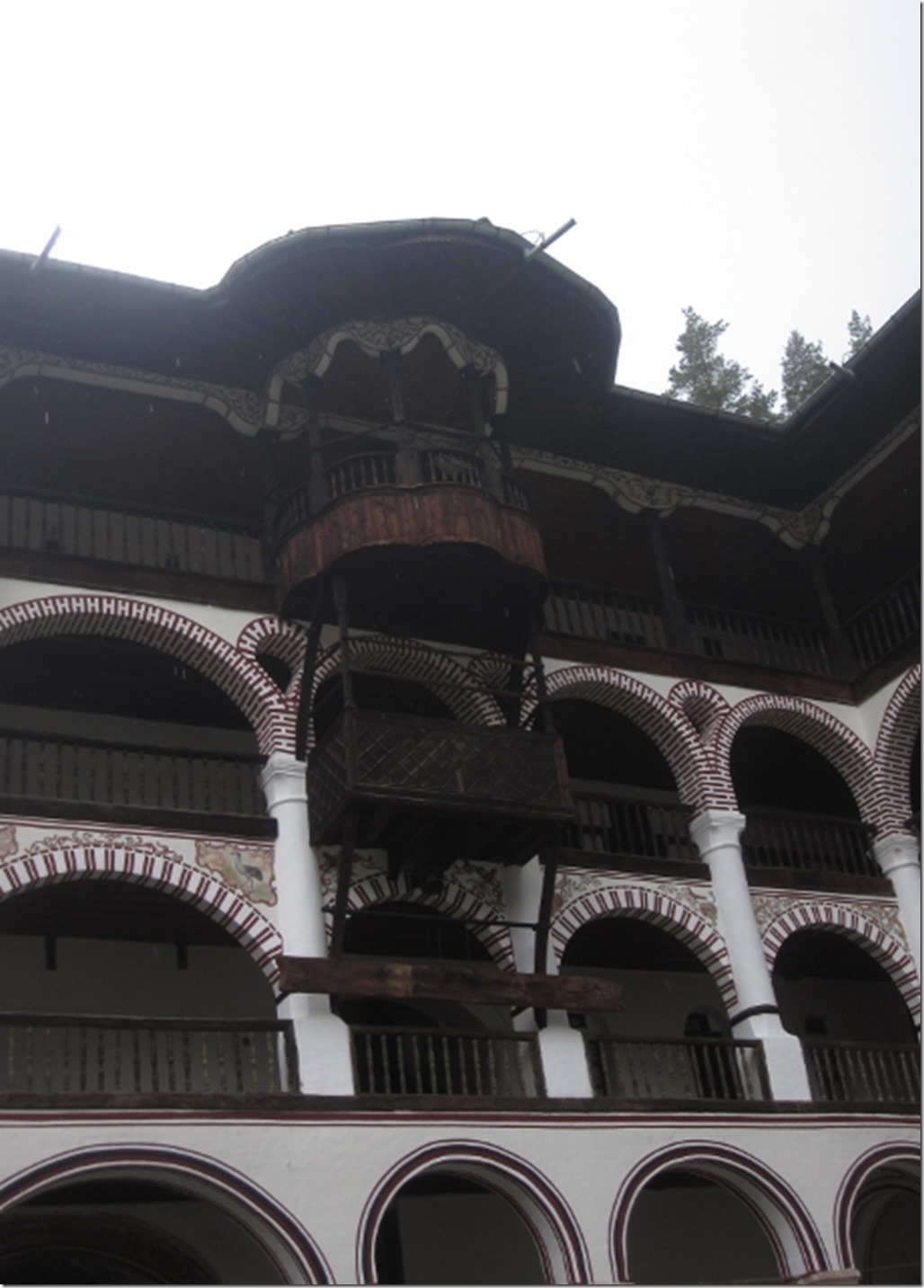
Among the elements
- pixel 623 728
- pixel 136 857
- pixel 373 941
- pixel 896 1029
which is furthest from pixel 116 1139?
pixel 896 1029

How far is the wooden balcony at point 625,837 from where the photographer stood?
1385 centimetres

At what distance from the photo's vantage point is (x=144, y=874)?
1177 cm

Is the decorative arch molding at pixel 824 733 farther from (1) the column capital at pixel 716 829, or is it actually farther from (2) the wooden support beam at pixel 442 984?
(2) the wooden support beam at pixel 442 984

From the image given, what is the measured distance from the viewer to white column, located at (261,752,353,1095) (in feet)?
37.4

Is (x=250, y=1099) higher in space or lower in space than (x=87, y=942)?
lower

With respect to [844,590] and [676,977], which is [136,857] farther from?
[844,590]

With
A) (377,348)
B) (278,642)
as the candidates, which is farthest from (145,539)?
(377,348)

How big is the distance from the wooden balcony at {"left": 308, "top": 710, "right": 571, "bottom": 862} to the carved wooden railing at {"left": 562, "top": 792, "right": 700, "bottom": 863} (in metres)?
0.64

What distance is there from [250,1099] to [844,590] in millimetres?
10636

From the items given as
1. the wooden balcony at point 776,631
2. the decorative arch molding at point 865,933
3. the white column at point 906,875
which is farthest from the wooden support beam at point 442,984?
the white column at point 906,875

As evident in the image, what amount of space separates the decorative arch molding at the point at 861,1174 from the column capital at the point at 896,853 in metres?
2.95

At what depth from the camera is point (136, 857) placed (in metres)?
11.8

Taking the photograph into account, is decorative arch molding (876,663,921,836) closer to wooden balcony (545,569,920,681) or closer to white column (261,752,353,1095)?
wooden balcony (545,569,920,681)

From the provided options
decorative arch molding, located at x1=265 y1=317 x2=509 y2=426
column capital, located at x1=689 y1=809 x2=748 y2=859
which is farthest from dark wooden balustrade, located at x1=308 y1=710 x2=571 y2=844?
decorative arch molding, located at x1=265 y1=317 x2=509 y2=426
